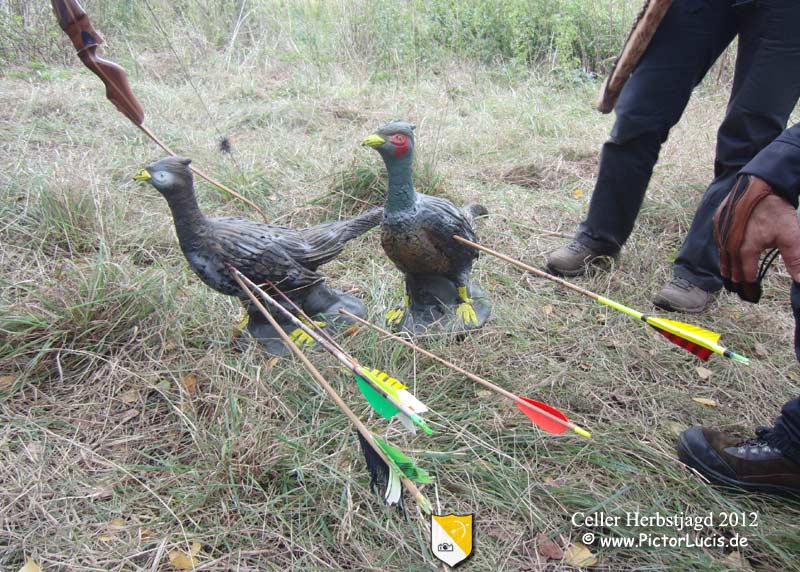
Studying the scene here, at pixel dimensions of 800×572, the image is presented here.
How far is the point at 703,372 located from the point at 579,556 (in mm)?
1139

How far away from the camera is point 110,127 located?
14.9 feet

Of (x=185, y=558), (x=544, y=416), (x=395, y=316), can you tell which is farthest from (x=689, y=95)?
(x=185, y=558)

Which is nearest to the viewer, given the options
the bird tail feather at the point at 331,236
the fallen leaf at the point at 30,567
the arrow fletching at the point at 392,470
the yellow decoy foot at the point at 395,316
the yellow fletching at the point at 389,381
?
the arrow fletching at the point at 392,470

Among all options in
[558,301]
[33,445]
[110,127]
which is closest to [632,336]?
[558,301]

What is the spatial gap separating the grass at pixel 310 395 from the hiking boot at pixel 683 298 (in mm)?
114

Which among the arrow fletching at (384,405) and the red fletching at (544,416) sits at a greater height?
the arrow fletching at (384,405)

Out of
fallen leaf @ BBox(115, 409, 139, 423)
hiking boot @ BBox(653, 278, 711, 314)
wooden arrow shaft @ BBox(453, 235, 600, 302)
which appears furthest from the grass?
wooden arrow shaft @ BBox(453, 235, 600, 302)

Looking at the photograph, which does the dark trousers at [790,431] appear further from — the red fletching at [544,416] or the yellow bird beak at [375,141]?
the yellow bird beak at [375,141]

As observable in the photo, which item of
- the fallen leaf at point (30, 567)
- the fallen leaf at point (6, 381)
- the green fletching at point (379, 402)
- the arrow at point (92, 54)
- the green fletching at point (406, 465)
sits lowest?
the fallen leaf at point (30, 567)

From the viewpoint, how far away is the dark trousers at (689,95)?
2279mm

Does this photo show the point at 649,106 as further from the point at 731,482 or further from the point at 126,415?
the point at 126,415

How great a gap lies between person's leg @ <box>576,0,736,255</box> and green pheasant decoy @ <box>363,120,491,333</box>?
0.84 metres

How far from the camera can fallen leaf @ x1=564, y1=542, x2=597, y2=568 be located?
1581 millimetres

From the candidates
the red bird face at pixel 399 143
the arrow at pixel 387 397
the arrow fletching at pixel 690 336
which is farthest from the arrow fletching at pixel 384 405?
the red bird face at pixel 399 143
